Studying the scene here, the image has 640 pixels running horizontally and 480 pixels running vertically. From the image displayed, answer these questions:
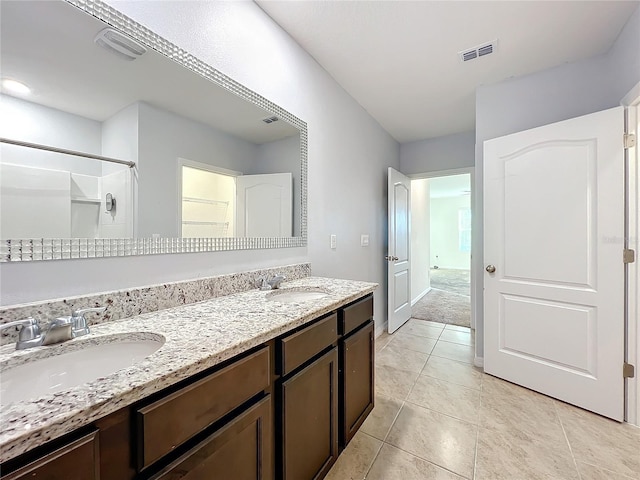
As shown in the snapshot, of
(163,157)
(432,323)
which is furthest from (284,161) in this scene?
(432,323)

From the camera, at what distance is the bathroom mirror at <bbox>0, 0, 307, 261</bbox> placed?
827mm

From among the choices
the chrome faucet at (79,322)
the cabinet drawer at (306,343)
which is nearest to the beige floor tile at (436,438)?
the cabinet drawer at (306,343)

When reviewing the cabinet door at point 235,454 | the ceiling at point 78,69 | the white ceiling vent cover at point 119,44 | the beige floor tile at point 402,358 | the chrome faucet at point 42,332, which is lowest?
the beige floor tile at point 402,358

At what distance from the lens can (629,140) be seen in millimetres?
1682

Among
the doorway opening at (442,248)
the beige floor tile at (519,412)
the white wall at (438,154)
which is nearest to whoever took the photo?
the beige floor tile at (519,412)

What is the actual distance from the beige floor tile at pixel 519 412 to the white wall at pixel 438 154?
2592 millimetres

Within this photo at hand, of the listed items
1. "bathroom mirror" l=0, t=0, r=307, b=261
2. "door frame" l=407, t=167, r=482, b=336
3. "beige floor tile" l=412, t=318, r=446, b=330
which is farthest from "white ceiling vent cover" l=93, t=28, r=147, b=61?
"beige floor tile" l=412, t=318, r=446, b=330

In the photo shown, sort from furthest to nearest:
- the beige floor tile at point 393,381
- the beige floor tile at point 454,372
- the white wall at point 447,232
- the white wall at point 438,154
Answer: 1. the white wall at point 447,232
2. the white wall at point 438,154
3. the beige floor tile at point 454,372
4. the beige floor tile at point 393,381

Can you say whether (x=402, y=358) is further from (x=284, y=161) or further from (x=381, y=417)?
(x=284, y=161)

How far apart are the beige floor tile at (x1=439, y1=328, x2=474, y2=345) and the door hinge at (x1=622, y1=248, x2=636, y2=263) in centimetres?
167

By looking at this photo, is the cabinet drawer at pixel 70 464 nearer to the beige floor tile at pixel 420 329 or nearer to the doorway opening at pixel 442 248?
the beige floor tile at pixel 420 329

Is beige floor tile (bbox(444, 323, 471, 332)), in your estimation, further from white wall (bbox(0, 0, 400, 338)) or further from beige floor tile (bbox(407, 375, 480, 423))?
beige floor tile (bbox(407, 375, 480, 423))

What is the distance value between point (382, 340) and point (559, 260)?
71.6 inches

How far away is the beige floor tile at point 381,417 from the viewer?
1659mm
